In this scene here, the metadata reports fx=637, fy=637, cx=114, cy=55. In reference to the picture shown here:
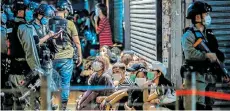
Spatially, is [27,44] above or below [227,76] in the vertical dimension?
above

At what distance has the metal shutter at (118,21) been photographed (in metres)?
9.36

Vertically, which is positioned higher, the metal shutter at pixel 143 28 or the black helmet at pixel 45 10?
the black helmet at pixel 45 10

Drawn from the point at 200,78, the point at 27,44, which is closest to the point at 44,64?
the point at 27,44

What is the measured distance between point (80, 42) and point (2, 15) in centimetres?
119

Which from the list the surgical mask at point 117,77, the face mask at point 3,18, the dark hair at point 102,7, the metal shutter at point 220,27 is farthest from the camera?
the metal shutter at point 220,27

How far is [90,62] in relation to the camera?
9.38m

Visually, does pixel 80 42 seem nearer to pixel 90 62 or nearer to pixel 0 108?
pixel 90 62

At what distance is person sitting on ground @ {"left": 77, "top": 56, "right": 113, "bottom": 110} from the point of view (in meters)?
9.39

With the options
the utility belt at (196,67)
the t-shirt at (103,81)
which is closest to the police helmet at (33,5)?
the t-shirt at (103,81)

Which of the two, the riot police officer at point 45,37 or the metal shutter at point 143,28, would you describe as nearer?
the riot police officer at point 45,37

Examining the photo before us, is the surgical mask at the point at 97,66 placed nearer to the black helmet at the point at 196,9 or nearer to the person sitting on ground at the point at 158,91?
the person sitting on ground at the point at 158,91

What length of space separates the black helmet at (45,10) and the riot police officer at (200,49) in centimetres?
199

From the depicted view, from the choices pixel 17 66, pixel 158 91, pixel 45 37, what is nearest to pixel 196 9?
pixel 158 91

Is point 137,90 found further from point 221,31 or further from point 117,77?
point 221,31
